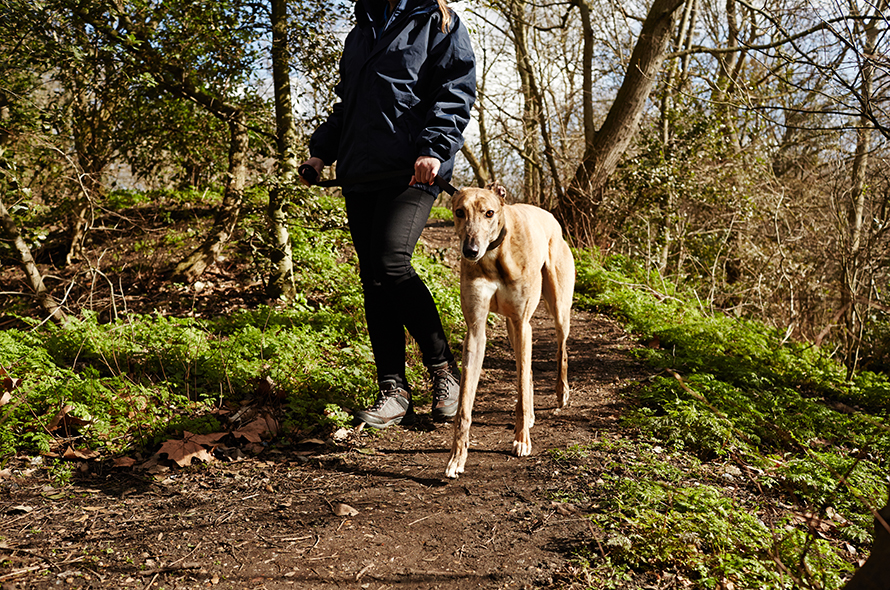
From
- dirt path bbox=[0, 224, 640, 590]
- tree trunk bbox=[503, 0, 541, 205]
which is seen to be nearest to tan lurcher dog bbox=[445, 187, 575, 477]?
dirt path bbox=[0, 224, 640, 590]

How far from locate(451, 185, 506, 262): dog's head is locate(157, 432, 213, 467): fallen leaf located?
186 cm

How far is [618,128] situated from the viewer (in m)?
9.98

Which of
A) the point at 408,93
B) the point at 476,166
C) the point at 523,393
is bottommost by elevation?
the point at 523,393

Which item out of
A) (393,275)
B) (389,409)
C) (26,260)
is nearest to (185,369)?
(389,409)

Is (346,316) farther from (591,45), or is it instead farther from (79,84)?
(591,45)

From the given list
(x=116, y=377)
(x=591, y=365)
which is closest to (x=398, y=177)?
(x=116, y=377)

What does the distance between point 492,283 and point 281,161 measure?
11.2ft

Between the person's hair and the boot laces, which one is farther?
the boot laces

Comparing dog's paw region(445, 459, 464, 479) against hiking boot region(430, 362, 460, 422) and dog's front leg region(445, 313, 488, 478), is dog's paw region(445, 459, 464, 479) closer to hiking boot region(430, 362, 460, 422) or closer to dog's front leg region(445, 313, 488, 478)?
dog's front leg region(445, 313, 488, 478)

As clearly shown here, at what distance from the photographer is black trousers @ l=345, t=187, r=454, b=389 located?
339 cm

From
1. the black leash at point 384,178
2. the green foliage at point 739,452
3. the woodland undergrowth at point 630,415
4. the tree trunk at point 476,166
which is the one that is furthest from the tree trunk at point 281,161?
the tree trunk at point 476,166

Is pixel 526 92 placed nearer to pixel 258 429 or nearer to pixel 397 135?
pixel 397 135

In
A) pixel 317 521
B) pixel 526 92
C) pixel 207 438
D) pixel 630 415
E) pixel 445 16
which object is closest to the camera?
pixel 317 521

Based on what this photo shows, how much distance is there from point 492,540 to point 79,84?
18.9ft
